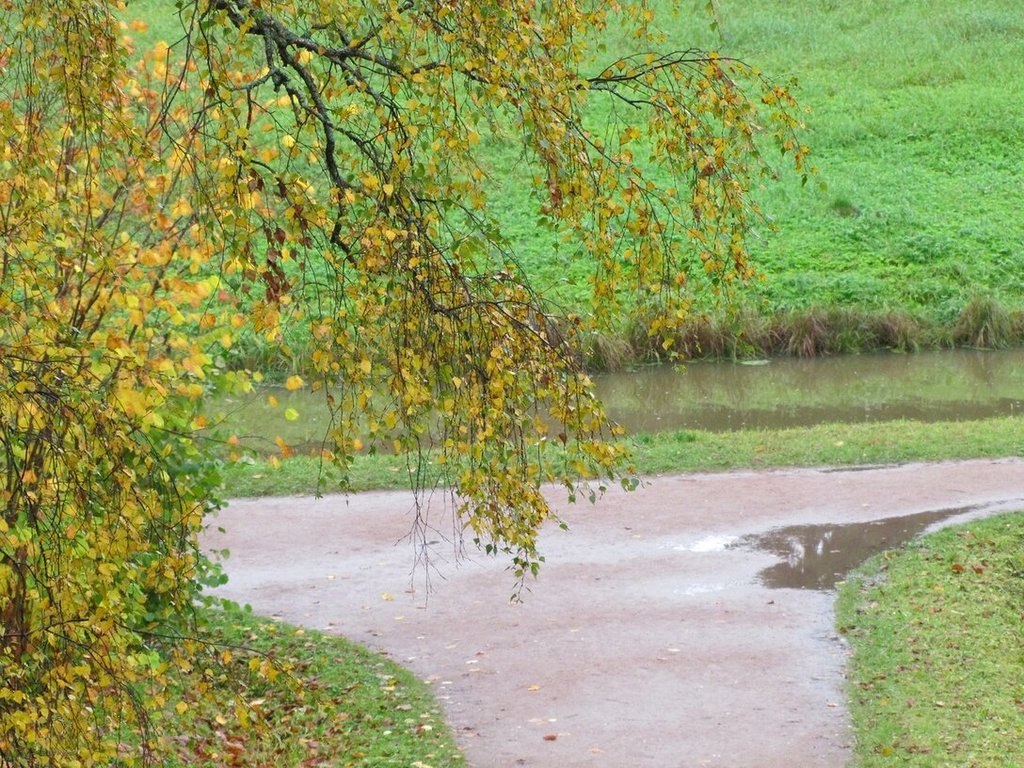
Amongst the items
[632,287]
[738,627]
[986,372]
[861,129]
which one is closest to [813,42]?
[861,129]

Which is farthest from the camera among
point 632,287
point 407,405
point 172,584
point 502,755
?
point 502,755

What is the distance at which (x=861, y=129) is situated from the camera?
30250mm

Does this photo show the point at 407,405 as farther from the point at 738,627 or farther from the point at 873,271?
the point at 873,271

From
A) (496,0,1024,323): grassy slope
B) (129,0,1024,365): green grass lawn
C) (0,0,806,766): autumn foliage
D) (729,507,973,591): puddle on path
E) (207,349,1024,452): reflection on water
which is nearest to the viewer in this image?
(0,0,806,766): autumn foliage

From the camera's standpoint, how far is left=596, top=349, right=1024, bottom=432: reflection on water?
17141 millimetres

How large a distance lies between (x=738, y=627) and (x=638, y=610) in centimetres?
69

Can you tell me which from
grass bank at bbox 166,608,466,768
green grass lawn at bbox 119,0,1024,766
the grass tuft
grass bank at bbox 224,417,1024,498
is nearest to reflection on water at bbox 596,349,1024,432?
the grass tuft

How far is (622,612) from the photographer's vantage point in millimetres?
8992

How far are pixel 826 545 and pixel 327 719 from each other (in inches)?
174

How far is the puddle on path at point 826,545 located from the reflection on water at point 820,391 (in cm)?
575

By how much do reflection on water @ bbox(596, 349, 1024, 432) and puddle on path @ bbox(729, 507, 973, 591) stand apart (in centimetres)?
575

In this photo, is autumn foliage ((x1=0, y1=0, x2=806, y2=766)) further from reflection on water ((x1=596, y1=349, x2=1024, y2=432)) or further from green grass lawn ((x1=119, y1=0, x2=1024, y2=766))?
reflection on water ((x1=596, y1=349, x2=1024, y2=432))

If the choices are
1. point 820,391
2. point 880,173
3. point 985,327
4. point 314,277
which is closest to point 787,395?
point 820,391

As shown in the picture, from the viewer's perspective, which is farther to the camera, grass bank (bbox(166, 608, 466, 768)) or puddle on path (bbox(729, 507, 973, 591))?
puddle on path (bbox(729, 507, 973, 591))
